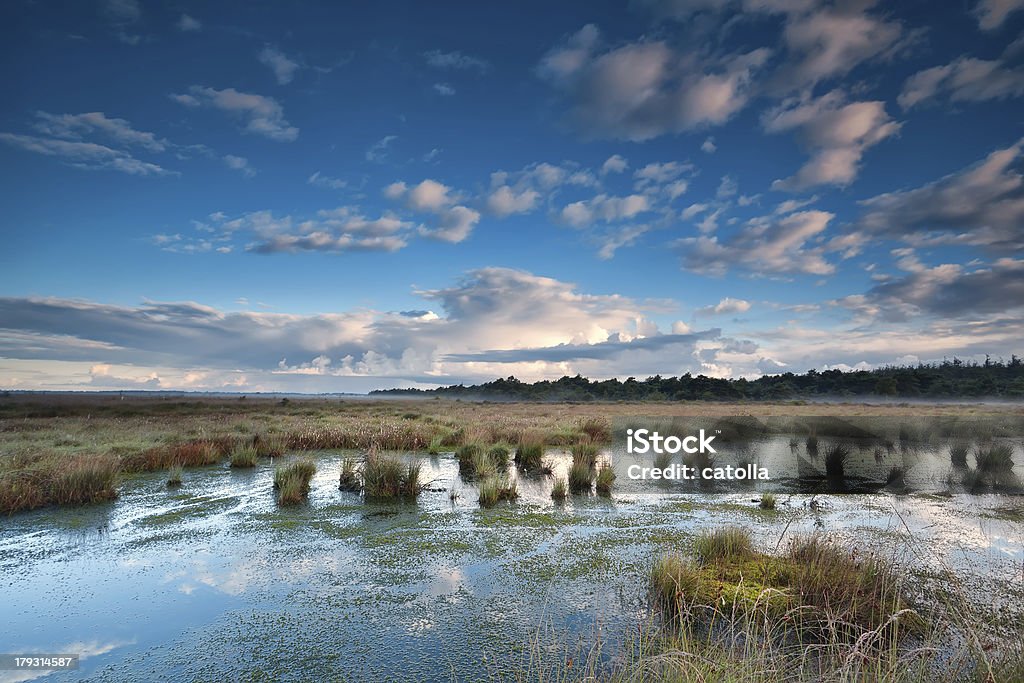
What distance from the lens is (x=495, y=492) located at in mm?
10633

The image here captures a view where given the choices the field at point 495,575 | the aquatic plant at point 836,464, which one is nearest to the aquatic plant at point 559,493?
the field at point 495,575

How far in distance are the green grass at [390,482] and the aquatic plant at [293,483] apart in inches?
49.4

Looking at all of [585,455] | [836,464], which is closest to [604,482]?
[585,455]

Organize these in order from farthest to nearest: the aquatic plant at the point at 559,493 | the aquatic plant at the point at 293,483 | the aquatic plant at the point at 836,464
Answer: the aquatic plant at the point at 836,464 < the aquatic plant at the point at 559,493 < the aquatic plant at the point at 293,483

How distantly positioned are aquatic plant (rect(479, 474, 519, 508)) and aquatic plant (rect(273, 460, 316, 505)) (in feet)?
11.9

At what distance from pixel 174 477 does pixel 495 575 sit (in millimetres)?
9473

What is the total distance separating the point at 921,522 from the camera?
914 centimetres

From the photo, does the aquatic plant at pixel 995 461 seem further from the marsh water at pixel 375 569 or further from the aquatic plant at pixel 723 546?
the aquatic plant at pixel 723 546

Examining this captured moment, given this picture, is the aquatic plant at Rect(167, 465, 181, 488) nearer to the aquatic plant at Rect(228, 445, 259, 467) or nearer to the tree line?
the aquatic plant at Rect(228, 445, 259, 467)

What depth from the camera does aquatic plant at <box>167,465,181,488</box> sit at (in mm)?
11828

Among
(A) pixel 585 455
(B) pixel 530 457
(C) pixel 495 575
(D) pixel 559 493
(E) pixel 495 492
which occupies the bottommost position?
(C) pixel 495 575

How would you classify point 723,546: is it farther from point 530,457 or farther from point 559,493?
point 530,457

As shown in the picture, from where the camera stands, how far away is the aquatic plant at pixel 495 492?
34.2 feet

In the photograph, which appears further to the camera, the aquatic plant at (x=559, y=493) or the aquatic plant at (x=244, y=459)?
the aquatic plant at (x=244, y=459)
